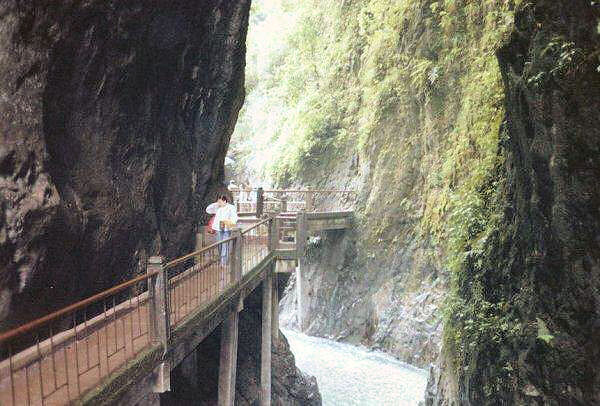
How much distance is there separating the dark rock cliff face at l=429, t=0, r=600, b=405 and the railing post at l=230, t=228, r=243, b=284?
4445 mm

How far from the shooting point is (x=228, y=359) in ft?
29.9

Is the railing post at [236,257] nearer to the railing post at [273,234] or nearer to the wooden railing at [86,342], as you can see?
the wooden railing at [86,342]

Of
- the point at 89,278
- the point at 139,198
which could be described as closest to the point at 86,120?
the point at 139,198

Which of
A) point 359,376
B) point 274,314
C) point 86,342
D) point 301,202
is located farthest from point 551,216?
point 301,202

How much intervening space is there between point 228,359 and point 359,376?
8707 millimetres

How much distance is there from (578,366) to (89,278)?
6.85 meters

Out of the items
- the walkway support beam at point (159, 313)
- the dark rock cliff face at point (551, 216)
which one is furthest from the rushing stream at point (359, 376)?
the walkway support beam at point (159, 313)

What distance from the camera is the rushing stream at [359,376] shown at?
14.9 metres

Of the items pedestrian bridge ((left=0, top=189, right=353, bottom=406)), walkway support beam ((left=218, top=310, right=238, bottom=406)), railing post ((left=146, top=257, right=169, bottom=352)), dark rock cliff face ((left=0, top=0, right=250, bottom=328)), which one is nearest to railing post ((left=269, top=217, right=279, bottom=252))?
pedestrian bridge ((left=0, top=189, right=353, bottom=406))

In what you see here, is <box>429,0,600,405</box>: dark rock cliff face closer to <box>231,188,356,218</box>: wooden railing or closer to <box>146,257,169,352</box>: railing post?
<box>146,257,169,352</box>: railing post

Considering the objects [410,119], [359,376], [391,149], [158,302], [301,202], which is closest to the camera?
[158,302]

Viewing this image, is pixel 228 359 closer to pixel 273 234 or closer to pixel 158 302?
pixel 158 302

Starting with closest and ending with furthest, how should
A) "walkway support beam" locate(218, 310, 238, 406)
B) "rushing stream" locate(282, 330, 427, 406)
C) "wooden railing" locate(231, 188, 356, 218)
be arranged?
"walkway support beam" locate(218, 310, 238, 406)
"rushing stream" locate(282, 330, 427, 406)
"wooden railing" locate(231, 188, 356, 218)

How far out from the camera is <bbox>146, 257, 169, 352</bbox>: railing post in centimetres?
557
